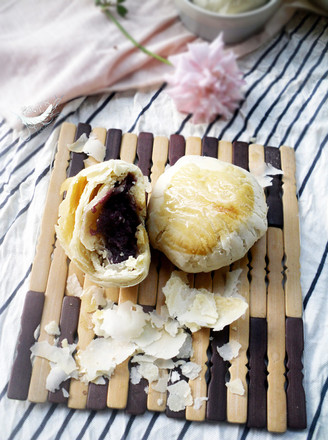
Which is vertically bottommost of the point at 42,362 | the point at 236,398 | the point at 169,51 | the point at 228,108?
the point at 236,398

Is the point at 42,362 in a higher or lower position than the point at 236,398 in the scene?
higher

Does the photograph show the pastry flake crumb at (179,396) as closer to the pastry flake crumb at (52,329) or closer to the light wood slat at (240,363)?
the light wood slat at (240,363)

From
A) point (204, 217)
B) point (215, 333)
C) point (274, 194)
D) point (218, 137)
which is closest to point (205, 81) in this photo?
point (218, 137)

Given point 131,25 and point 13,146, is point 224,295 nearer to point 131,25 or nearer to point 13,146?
point 13,146

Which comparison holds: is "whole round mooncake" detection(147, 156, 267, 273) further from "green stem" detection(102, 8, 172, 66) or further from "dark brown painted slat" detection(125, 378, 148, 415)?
"green stem" detection(102, 8, 172, 66)

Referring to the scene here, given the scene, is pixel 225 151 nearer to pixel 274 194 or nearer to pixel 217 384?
pixel 274 194

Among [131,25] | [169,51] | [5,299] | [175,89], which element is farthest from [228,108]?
[5,299]
